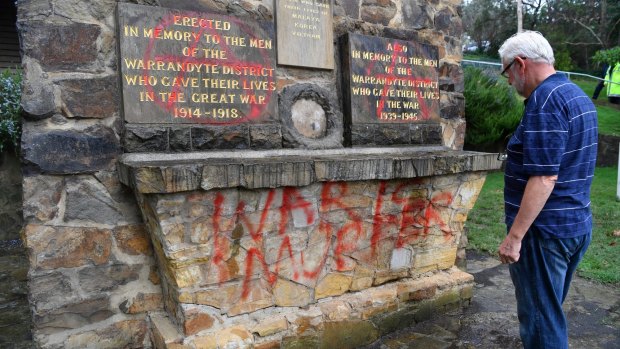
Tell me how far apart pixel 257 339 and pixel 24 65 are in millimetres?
1909

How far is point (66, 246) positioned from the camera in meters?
2.47

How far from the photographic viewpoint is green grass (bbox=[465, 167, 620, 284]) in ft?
14.2

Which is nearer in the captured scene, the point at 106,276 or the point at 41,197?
the point at 41,197

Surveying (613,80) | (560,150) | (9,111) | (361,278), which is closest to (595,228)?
(361,278)

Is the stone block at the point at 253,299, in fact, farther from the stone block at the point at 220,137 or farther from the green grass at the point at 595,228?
the green grass at the point at 595,228

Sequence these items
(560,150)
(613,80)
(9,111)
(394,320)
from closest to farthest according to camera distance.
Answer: (560,150), (394,320), (9,111), (613,80)

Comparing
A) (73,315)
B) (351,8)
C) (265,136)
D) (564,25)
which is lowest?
(73,315)

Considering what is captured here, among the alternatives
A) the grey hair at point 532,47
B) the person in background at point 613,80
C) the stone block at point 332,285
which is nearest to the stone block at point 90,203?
the stone block at point 332,285

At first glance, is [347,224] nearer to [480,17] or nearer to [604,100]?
[604,100]

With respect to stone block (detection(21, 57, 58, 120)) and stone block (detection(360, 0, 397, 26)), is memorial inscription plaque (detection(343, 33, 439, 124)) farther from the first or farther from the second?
stone block (detection(21, 57, 58, 120))

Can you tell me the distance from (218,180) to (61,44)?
3.58ft

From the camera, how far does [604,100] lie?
15391 mm

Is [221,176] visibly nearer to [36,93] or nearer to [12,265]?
[36,93]

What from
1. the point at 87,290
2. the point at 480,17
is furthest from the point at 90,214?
the point at 480,17
